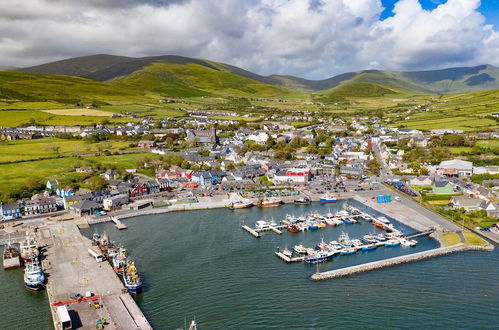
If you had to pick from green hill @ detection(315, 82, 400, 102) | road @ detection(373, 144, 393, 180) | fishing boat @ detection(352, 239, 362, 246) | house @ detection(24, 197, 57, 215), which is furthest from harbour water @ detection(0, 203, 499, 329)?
green hill @ detection(315, 82, 400, 102)

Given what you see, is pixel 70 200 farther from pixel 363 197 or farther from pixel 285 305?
pixel 363 197

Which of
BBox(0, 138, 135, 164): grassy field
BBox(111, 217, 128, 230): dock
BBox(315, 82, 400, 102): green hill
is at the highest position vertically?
BBox(315, 82, 400, 102): green hill

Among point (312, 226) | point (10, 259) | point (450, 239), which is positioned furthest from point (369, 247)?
point (10, 259)

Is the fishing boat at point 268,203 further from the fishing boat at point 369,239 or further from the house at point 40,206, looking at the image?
the house at point 40,206

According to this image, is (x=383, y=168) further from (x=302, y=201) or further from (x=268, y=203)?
(x=268, y=203)

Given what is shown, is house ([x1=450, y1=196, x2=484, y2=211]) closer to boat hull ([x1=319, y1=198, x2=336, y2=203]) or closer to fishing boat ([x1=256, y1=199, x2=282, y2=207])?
boat hull ([x1=319, y1=198, x2=336, y2=203])
